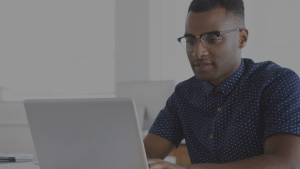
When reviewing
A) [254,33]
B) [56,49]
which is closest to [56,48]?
[56,49]

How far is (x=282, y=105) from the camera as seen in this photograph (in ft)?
4.04

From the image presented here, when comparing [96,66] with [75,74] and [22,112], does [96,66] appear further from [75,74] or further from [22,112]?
[22,112]

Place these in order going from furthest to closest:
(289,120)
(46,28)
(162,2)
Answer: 1. (46,28)
2. (162,2)
3. (289,120)

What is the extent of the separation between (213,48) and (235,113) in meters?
0.25

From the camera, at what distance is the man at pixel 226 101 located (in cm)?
125

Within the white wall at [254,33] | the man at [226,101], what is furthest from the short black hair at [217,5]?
the white wall at [254,33]

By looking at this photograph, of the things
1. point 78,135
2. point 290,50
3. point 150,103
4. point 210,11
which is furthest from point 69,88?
point 78,135

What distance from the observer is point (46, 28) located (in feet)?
15.3

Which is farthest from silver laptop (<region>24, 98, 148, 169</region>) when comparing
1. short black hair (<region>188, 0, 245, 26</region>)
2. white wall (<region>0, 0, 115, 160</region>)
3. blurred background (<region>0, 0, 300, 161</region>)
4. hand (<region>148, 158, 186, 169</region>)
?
white wall (<region>0, 0, 115, 160</region>)

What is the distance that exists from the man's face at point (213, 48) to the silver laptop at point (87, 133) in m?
0.55

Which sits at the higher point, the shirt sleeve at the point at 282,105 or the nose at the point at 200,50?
the nose at the point at 200,50

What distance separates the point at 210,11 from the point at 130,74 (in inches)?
119

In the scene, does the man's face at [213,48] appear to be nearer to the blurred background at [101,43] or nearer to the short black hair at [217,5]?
the short black hair at [217,5]

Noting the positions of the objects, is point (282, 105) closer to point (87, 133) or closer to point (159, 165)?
point (159, 165)
